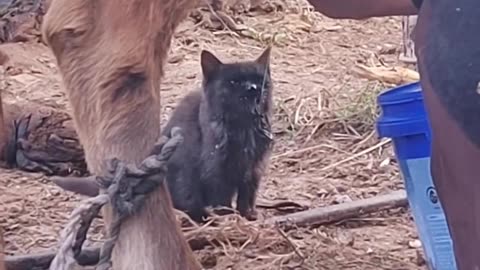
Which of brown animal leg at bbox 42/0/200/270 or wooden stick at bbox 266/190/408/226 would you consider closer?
brown animal leg at bbox 42/0/200/270

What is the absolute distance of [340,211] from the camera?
3684 mm

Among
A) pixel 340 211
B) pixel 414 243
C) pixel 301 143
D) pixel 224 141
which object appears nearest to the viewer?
pixel 414 243

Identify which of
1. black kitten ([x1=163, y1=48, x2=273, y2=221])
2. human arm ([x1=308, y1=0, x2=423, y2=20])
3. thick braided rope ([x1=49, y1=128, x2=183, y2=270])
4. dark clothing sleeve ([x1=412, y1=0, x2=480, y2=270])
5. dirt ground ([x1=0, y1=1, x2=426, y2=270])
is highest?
dark clothing sleeve ([x1=412, y1=0, x2=480, y2=270])

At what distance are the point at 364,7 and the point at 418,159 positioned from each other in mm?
373

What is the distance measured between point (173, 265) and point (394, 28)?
13.5 feet

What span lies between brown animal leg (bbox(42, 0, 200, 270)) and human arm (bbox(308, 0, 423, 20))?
373 millimetres

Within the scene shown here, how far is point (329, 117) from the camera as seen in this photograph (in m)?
4.89

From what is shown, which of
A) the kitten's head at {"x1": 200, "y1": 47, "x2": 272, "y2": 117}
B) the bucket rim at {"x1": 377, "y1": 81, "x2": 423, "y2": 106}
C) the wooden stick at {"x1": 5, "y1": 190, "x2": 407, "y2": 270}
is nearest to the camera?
the bucket rim at {"x1": 377, "y1": 81, "x2": 423, "y2": 106}

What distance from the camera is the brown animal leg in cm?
256

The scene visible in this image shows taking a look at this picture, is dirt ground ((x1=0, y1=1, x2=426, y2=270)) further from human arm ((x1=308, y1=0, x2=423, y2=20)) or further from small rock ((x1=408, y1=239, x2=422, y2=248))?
human arm ((x1=308, y1=0, x2=423, y2=20))

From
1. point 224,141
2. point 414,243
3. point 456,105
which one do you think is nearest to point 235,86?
point 224,141

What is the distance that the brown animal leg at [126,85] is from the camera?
2559mm

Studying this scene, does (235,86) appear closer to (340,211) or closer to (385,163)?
(340,211)

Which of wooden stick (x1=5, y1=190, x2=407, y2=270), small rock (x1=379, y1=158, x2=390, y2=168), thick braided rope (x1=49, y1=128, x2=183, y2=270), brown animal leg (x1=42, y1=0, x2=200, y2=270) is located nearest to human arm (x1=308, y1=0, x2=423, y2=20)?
brown animal leg (x1=42, y1=0, x2=200, y2=270)
